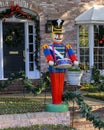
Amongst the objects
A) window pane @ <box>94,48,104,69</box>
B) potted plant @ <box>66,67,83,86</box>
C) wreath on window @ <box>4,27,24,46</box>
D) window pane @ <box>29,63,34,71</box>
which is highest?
wreath on window @ <box>4,27,24,46</box>

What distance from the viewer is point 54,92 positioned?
366 inches

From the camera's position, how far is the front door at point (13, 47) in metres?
15.1

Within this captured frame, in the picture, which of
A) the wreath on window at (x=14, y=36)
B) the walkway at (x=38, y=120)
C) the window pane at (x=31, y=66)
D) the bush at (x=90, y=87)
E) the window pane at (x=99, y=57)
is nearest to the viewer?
the walkway at (x=38, y=120)

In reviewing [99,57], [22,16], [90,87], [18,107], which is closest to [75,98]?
[18,107]

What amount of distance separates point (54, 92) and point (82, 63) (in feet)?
22.0

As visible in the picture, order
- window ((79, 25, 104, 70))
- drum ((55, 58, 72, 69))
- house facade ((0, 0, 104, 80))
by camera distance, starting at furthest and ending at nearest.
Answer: window ((79, 25, 104, 70)) → house facade ((0, 0, 104, 80)) → drum ((55, 58, 72, 69))

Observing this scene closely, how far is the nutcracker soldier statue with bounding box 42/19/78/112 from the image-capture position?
9023 millimetres

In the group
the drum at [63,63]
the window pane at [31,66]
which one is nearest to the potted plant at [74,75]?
the window pane at [31,66]

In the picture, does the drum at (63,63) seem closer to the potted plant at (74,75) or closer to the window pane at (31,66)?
the potted plant at (74,75)

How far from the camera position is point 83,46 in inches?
626

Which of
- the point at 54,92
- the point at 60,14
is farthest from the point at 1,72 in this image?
the point at 54,92

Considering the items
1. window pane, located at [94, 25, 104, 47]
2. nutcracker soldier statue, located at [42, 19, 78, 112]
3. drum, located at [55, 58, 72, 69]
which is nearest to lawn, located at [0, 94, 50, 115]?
nutcracker soldier statue, located at [42, 19, 78, 112]

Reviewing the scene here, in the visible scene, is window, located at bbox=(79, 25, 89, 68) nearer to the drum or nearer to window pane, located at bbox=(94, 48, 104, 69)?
window pane, located at bbox=(94, 48, 104, 69)

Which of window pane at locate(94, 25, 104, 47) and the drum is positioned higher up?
window pane at locate(94, 25, 104, 47)
